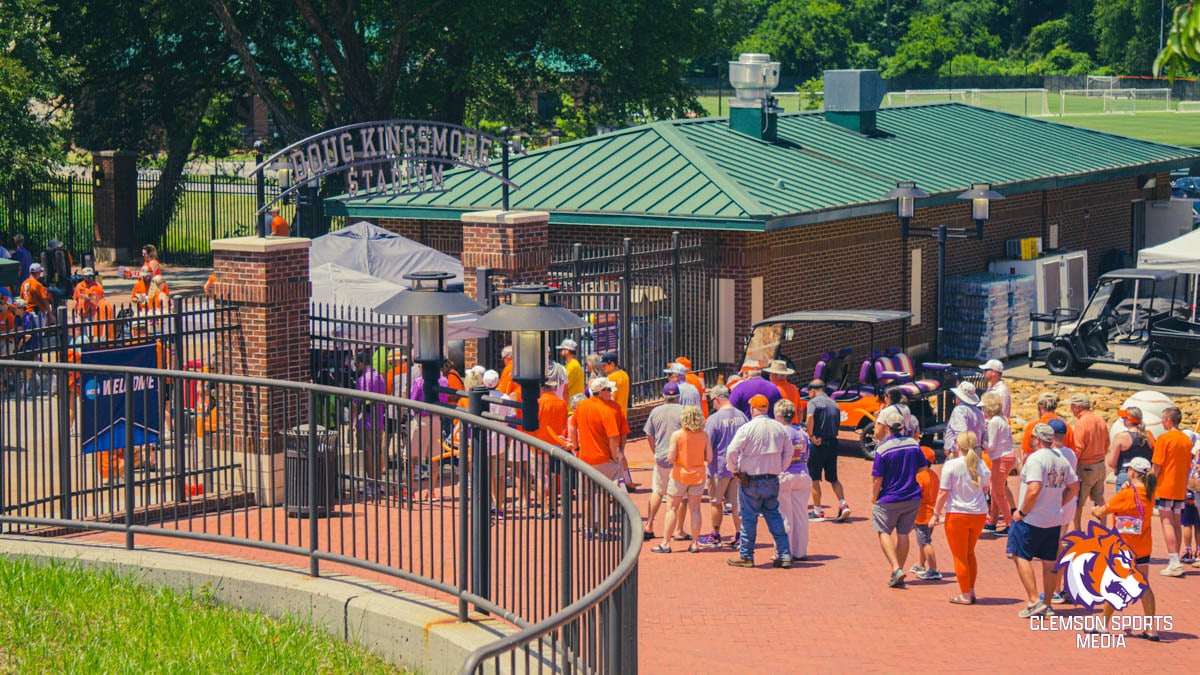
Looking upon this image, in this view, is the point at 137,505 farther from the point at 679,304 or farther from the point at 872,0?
the point at 872,0

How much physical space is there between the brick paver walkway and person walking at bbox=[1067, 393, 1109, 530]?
3.04 feet

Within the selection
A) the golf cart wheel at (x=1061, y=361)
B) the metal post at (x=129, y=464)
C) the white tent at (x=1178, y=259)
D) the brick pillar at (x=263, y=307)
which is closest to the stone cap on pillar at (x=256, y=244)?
the brick pillar at (x=263, y=307)

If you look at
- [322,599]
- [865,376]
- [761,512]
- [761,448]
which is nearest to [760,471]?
[761,448]

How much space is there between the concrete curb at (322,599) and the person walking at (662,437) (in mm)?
5478

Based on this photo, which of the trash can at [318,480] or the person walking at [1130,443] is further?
the person walking at [1130,443]

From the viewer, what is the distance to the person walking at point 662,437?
14.9 m

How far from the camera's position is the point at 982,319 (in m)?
Answer: 27.8

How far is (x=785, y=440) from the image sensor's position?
45.0ft

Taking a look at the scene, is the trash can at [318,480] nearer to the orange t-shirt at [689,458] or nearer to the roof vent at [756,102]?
the orange t-shirt at [689,458]

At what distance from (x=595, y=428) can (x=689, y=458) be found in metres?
0.90

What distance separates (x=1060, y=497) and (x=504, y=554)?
215 inches

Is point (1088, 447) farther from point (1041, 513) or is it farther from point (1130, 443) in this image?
point (1041, 513)

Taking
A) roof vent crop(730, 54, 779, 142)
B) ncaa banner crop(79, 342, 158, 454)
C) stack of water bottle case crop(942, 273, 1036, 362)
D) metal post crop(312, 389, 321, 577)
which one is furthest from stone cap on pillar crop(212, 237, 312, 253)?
stack of water bottle case crop(942, 273, 1036, 362)

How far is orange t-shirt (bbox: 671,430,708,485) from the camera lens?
14.3 metres
